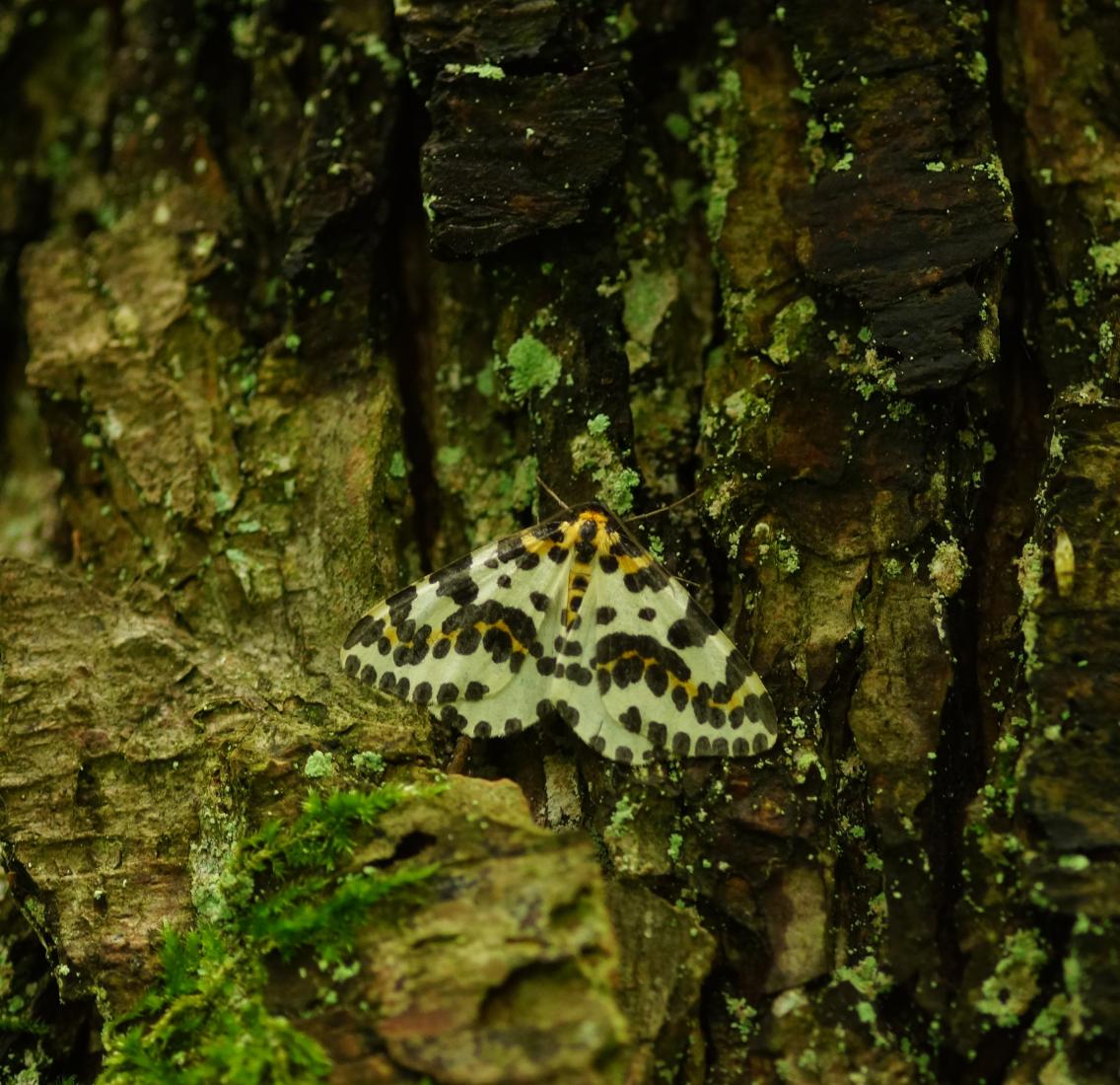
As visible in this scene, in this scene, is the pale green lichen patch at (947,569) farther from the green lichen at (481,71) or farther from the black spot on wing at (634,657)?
the green lichen at (481,71)

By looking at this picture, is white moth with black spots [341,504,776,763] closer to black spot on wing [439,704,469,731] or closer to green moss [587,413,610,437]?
black spot on wing [439,704,469,731]

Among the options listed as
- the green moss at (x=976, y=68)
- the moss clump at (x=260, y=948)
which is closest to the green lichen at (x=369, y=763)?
the moss clump at (x=260, y=948)

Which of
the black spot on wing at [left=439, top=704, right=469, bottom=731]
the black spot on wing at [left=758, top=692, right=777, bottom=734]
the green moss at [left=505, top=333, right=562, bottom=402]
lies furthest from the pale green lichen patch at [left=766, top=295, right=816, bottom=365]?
the black spot on wing at [left=439, top=704, right=469, bottom=731]

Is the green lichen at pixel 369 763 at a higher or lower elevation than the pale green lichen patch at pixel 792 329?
lower

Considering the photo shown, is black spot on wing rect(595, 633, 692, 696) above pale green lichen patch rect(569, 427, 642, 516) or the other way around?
the other way around

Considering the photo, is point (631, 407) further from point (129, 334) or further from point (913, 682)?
point (129, 334)

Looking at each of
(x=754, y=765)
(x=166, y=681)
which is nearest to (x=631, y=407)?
(x=754, y=765)

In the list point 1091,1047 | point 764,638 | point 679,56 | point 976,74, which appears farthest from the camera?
point 679,56
